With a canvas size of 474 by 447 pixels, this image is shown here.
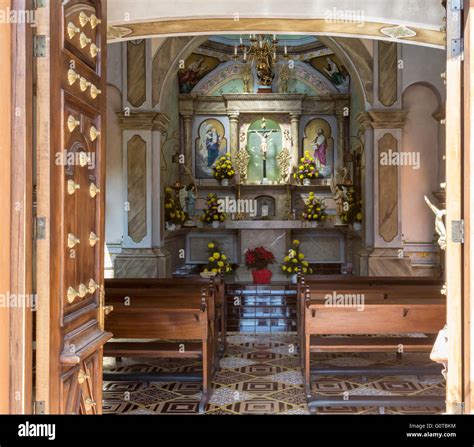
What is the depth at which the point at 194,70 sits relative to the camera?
562 inches

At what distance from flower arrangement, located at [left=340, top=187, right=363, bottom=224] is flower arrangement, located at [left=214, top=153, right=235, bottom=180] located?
3354mm

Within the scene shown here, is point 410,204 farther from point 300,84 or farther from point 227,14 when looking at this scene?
point 227,14

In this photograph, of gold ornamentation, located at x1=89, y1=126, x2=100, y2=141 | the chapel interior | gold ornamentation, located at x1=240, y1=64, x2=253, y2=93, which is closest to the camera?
gold ornamentation, located at x1=89, y1=126, x2=100, y2=141

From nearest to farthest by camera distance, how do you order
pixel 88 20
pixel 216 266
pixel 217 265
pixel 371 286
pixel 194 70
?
1. pixel 88 20
2. pixel 371 286
3. pixel 217 265
4. pixel 216 266
5. pixel 194 70

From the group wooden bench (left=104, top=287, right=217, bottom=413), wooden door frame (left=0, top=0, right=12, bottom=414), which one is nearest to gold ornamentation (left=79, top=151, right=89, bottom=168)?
wooden door frame (left=0, top=0, right=12, bottom=414)

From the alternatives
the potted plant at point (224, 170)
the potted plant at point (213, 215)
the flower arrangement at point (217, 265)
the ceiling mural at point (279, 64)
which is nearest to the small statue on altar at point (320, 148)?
the ceiling mural at point (279, 64)

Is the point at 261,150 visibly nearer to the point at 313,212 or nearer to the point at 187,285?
the point at 313,212

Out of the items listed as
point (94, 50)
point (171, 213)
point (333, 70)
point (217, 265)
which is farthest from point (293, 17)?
point (333, 70)

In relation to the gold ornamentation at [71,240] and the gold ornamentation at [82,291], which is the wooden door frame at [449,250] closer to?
the gold ornamentation at [71,240]

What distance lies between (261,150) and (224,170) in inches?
48.9

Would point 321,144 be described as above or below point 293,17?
above

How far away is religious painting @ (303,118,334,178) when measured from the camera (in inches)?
576

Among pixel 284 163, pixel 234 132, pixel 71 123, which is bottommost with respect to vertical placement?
pixel 71 123

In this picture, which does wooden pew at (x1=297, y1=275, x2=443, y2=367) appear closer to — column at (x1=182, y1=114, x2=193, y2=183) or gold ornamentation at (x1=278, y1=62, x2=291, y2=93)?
column at (x1=182, y1=114, x2=193, y2=183)
